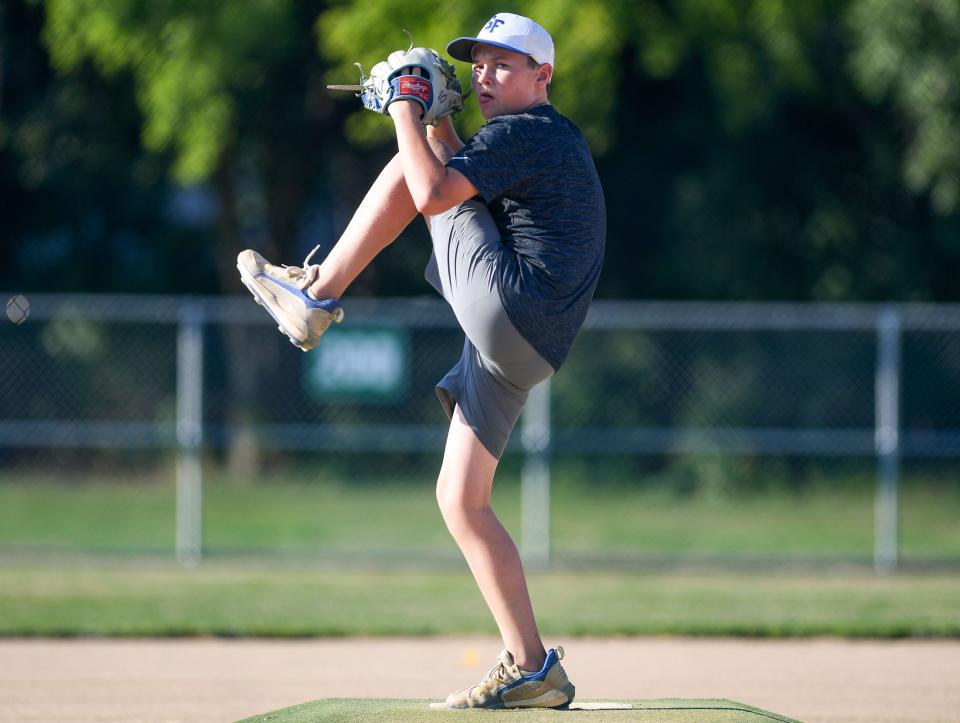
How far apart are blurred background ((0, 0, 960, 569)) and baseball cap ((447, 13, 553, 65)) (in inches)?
320

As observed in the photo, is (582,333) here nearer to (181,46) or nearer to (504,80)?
(181,46)

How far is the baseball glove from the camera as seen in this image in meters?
4.63

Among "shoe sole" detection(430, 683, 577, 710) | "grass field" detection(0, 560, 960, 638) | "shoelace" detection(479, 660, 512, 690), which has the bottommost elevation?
"shoe sole" detection(430, 683, 577, 710)

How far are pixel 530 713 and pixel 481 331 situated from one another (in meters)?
1.32

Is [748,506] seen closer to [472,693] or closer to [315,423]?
[315,423]

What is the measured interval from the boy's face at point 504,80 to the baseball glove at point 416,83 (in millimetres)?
121

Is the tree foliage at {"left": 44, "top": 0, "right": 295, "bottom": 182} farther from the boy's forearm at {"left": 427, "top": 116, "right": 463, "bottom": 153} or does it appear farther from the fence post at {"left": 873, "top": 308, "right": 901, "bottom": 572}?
the boy's forearm at {"left": 427, "top": 116, "right": 463, "bottom": 153}

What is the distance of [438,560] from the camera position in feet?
41.5

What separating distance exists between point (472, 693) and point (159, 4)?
11.5m

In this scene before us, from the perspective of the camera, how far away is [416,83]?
182 inches

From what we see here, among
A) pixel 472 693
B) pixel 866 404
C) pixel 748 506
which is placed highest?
pixel 866 404

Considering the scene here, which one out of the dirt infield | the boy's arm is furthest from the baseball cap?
the dirt infield

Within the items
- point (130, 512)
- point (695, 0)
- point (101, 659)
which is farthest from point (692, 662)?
point (130, 512)

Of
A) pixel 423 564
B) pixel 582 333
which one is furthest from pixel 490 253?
pixel 582 333
